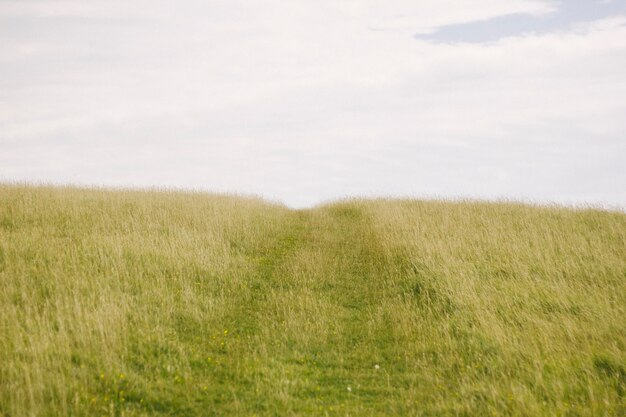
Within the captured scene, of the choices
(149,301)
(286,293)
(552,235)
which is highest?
(149,301)

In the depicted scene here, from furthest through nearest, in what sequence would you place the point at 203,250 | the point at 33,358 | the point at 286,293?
the point at 203,250 → the point at 286,293 → the point at 33,358

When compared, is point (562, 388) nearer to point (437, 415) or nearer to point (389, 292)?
point (437, 415)

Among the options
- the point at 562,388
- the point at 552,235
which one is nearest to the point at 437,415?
the point at 562,388

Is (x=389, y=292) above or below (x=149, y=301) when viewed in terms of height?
below

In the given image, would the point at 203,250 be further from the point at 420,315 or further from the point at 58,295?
the point at 420,315

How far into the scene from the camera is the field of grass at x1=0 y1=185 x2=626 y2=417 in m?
6.39

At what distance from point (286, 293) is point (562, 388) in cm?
617

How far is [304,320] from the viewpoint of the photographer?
9461mm

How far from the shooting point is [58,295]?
9.05 m

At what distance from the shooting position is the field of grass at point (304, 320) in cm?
639

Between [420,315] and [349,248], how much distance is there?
6.33m

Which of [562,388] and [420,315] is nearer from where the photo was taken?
[562,388]

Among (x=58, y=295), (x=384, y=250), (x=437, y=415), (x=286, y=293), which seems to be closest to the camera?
(x=437, y=415)

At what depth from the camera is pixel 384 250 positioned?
1445cm
